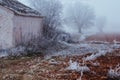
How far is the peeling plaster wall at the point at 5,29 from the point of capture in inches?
754

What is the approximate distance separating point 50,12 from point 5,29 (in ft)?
47.0

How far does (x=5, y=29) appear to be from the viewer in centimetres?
1933

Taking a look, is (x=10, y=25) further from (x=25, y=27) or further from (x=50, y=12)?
(x=50, y=12)

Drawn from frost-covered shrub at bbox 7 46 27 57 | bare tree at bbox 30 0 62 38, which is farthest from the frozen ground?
bare tree at bbox 30 0 62 38

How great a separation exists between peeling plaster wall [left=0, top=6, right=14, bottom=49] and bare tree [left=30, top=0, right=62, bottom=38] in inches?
380

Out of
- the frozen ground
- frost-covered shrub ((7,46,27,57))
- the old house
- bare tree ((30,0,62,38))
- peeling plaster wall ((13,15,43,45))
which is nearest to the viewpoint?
frost-covered shrub ((7,46,27,57))

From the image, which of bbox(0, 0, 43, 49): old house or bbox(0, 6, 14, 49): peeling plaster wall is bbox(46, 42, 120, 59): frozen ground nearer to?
bbox(0, 0, 43, 49): old house

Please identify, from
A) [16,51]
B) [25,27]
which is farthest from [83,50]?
[16,51]

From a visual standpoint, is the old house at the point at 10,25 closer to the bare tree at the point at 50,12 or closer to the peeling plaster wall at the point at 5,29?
the peeling plaster wall at the point at 5,29

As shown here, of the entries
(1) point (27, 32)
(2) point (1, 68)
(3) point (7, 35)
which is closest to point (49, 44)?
(1) point (27, 32)

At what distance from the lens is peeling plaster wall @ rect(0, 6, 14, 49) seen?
62.8ft

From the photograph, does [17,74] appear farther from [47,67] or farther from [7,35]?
[7,35]

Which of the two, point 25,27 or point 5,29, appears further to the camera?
point 25,27

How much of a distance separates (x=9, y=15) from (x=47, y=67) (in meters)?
7.22
